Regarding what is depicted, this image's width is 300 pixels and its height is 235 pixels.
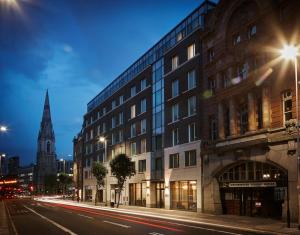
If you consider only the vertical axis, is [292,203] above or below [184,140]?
below

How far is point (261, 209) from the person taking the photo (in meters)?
37.1

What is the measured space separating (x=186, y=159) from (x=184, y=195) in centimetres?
419

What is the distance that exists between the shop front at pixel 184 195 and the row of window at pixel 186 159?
6.75ft

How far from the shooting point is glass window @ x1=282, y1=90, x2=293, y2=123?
33.9 m

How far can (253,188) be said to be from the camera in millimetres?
37969

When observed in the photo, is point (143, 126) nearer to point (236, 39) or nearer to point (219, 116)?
point (219, 116)

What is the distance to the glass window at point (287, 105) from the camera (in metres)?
33.9

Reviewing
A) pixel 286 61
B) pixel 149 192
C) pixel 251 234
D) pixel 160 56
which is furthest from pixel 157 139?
pixel 251 234

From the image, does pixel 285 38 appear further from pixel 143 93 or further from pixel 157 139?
pixel 143 93

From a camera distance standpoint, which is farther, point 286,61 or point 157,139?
point 157,139

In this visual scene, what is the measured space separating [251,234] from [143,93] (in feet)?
142

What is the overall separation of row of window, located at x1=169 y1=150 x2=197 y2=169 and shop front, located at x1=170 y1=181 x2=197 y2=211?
6.75 feet

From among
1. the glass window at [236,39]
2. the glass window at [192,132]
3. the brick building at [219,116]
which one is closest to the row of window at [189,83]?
the brick building at [219,116]

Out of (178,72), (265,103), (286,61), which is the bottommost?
(265,103)
